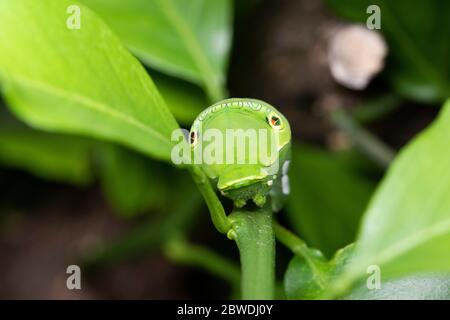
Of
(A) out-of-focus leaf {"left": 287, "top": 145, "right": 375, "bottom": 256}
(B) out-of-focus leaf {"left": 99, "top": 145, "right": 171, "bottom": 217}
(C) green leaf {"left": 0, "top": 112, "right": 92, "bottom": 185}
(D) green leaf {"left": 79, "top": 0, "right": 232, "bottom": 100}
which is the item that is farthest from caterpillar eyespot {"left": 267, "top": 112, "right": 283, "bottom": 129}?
(C) green leaf {"left": 0, "top": 112, "right": 92, "bottom": 185}

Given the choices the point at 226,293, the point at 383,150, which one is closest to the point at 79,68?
the point at 383,150

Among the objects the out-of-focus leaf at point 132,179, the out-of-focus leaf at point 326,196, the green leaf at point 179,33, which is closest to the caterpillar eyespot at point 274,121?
the green leaf at point 179,33

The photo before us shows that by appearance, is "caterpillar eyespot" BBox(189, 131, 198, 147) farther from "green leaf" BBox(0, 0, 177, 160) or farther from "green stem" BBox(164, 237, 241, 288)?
"green stem" BBox(164, 237, 241, 288)

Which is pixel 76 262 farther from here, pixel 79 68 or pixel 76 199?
pixel 79 68

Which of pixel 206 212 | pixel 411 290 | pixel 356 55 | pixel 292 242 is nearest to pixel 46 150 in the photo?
pixel 206 212

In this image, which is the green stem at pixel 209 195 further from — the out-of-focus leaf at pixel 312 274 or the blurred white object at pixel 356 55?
the blurred white object at pixel 356 55
